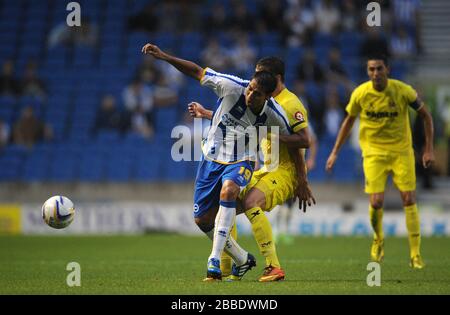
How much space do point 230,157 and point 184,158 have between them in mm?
12418

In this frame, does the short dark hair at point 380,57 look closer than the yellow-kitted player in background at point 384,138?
Yes

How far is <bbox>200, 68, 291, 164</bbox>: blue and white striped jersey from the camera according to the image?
8750mm

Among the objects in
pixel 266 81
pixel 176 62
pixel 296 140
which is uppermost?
pixel 176 62

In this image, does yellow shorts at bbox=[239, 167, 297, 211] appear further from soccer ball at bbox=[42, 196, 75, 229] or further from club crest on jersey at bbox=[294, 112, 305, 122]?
soccer ball at bbox=[42, 196, 75, 229]

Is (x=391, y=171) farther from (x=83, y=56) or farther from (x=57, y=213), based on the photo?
(x=83, y=56)

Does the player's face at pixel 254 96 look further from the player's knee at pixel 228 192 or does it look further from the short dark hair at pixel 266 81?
the player's knee at pixel 228 192

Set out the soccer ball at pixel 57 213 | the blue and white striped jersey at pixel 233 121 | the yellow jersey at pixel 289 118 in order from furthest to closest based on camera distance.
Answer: the soccer ball at pixel 57 213 < the yellow jersey at pixel 289 118 < the blue and white striped jersey at pixel 233 121

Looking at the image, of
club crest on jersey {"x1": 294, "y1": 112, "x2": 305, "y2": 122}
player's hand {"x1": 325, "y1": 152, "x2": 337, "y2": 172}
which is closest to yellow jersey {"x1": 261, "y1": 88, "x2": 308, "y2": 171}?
club crest on jersey {"x1": 294, "y1": 112, "x2": 305, "y2": 122}

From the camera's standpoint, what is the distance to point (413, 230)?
432 inches

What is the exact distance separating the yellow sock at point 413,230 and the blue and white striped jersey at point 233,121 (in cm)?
287

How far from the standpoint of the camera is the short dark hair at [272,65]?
891 centimetres

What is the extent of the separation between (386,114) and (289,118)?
2.51 m

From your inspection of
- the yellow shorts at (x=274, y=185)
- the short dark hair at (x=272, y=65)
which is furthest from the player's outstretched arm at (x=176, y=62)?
the yellow shorts at (x=274, y=185)

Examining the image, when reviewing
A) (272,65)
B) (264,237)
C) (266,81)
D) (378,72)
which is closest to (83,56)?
(378,72)
